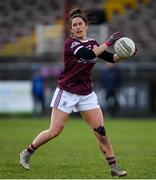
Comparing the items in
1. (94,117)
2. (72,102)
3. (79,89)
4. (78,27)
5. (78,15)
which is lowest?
(94,117)

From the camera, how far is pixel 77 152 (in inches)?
542

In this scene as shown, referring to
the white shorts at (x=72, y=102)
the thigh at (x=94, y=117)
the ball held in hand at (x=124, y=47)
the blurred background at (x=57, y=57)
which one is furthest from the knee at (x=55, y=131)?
the blurred background at (x=57, y=57)

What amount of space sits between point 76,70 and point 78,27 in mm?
599

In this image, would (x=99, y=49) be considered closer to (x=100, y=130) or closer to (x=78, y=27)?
(x=78, y=27)

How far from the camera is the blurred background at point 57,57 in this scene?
26.2m

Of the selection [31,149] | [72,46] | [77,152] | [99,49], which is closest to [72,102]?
[72,46]

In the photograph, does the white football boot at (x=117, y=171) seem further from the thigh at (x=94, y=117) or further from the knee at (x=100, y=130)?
the thigh at (x=94, y=117)

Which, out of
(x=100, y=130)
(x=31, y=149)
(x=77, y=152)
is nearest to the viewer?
(x=100, y=130)

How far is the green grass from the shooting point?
33.3 feet

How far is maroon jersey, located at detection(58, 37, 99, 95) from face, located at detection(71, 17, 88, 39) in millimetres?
77

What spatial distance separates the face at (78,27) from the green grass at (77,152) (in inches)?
75.9

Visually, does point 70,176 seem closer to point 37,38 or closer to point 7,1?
point 37,38

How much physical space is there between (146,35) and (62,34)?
148 inches

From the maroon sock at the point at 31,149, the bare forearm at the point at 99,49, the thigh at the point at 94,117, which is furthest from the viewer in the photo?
the maroon sock at the point at 31,149
